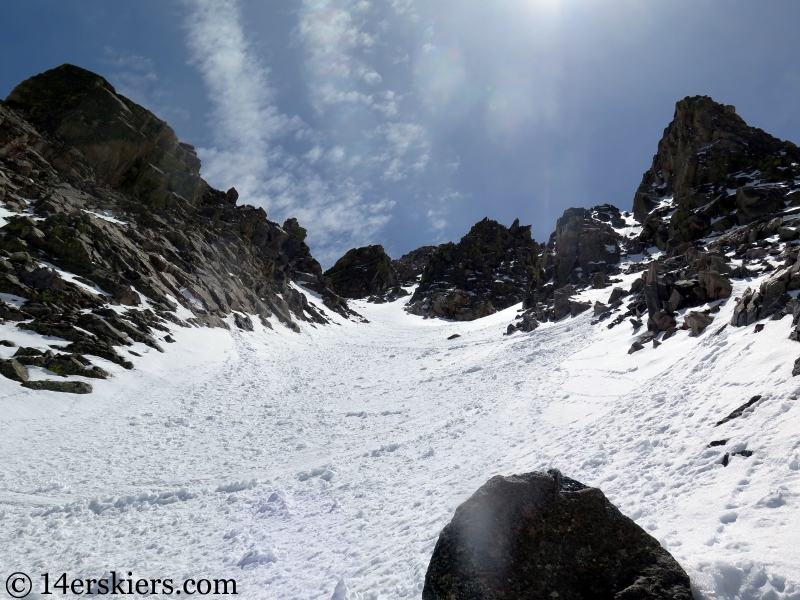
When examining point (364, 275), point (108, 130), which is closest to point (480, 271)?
point (364, 275)

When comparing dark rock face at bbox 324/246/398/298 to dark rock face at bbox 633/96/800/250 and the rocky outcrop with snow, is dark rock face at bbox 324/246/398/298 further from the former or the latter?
dark rock face at bbox 633/96/800/250

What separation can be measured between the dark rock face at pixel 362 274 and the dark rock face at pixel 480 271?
2038 centimetres

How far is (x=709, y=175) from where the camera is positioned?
59062 millimetres

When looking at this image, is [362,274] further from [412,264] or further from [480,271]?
[480,271]

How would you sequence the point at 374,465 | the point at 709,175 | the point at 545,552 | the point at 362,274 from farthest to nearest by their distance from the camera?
the point at 362,274, the point at 709,175, the point at 374,465, the point at 545,552

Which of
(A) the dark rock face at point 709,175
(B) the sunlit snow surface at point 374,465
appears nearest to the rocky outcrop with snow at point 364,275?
(A) the dark rock face at point 709,175

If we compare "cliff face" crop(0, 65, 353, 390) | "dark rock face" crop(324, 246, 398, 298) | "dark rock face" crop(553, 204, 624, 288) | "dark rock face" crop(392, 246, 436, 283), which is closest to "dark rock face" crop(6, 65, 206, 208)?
"cliff face" crop(0, 65, 353, 390)

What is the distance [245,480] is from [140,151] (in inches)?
2238

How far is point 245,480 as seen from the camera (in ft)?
32.8

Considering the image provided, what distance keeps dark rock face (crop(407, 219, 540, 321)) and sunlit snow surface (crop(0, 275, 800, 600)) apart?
69.8 meters

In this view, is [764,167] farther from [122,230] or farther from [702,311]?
[122,230]

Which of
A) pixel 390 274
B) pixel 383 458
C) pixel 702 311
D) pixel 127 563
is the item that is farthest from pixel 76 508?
pixel 390 274

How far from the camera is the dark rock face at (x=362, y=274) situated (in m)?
130

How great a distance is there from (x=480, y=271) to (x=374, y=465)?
104403mm
